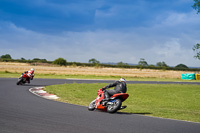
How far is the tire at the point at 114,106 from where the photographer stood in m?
10.1

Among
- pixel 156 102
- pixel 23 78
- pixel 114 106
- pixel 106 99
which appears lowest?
pixel 156 102

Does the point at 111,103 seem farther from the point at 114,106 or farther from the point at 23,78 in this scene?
the point at 23,78

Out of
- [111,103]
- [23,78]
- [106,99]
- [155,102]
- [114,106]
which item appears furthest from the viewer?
[23,78]

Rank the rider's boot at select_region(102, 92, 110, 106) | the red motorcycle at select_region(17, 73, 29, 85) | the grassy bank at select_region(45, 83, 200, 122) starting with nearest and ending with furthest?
the rider's boot at select_region(102, 92, 110, 106) → the grassy bank at select_region(45, 83, 200, 122) → the red motorcycle at select_region(17, 73, 29, 85)

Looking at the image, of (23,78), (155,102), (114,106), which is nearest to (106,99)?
(114,106)

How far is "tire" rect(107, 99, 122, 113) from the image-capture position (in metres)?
10.1

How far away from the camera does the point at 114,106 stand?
400 inches

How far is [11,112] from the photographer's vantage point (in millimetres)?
9445

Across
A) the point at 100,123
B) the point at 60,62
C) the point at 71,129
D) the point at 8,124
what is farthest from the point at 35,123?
the point at 60,62

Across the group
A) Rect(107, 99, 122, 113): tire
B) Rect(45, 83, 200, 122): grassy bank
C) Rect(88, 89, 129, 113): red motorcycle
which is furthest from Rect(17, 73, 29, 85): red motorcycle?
Rect(107, 99, 122, 113): tire

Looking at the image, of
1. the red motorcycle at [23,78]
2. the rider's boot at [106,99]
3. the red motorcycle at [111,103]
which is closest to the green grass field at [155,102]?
the red motorcycle at [111,103]

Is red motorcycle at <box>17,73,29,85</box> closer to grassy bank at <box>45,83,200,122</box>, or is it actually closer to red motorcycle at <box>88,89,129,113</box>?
grassy bank at <box>45,83,200,122</box>

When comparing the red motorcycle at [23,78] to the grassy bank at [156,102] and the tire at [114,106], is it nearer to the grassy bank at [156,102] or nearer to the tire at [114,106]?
the grassy bank at [156,102]

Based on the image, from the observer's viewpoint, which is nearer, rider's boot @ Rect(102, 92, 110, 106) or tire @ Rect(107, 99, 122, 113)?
tire @ Rect(107, 99, 122, 113)
